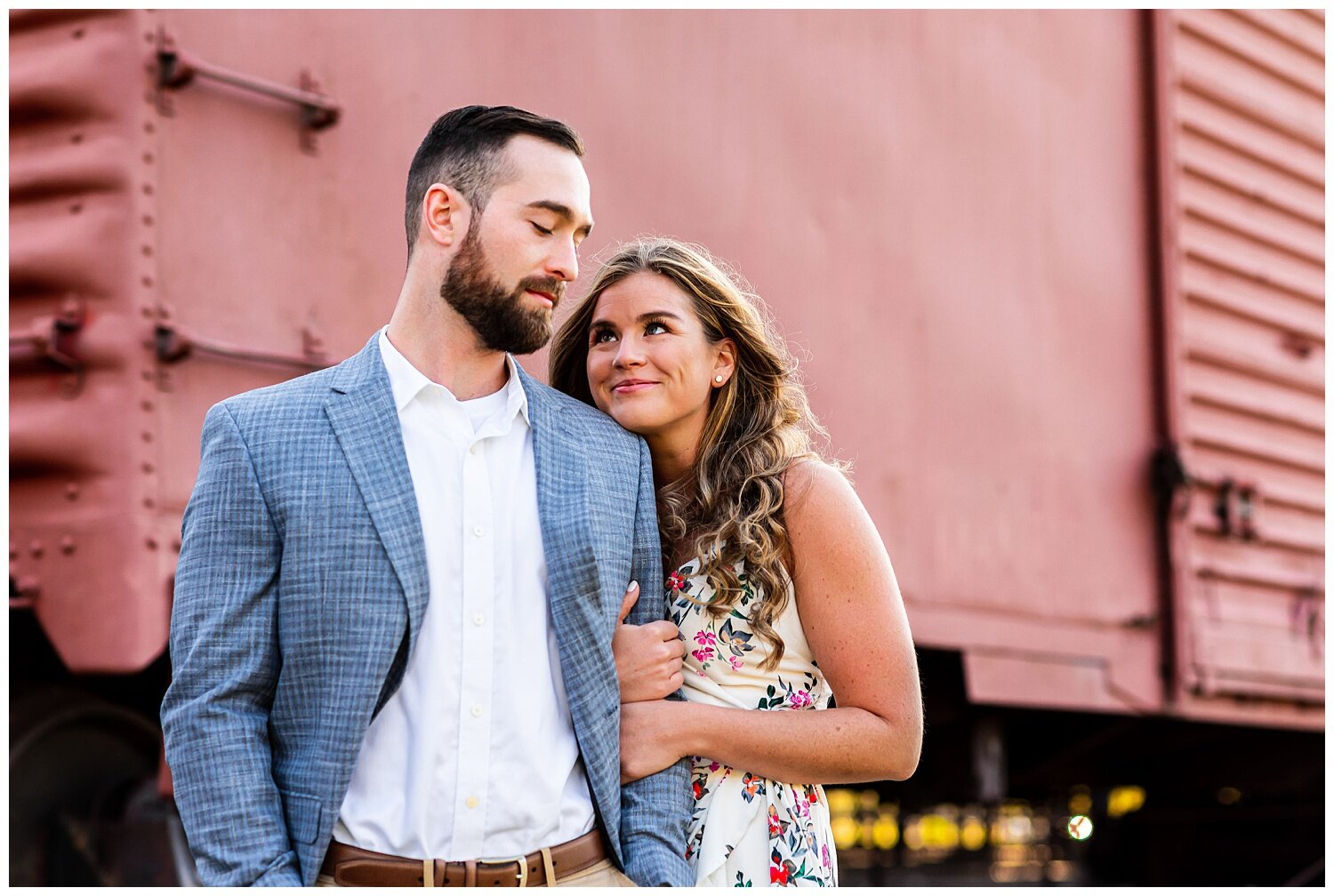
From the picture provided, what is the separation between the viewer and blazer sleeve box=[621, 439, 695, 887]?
192 centimetres

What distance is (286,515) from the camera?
1834 mm

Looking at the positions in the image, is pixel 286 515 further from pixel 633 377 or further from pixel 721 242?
pixel 721 242

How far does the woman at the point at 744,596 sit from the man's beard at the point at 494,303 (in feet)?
0.78

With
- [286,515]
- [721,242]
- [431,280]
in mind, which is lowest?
[286,515]

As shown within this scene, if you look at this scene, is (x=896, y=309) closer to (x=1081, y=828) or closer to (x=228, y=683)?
(x=228, y=683)

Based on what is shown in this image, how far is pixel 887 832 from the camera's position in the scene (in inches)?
334

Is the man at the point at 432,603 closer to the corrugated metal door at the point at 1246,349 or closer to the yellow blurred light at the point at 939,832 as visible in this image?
the corrugated metal door at the point at 1246,349

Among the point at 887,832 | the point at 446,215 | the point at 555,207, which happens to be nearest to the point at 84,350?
the point at 446,215

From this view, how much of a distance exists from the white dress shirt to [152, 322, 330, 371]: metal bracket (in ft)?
4.99

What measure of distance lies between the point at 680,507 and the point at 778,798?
439 millimetres

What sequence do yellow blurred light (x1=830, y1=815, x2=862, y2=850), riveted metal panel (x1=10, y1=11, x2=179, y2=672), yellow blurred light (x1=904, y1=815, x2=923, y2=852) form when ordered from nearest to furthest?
riveted metal panel (x1=10, y1=11, x2=179, y2=672) → yellow blurred light (x1=830, y1=815, x2=862, y2=850) → yellow blurred light (x1=904, y1=815, x2=923, y2=852)

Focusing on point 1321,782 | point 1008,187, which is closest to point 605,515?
point 1008,187

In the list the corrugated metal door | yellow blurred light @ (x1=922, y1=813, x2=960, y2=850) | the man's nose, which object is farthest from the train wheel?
yellow blurred light @ (x1=922, y1=813, x2=960, y2=850)

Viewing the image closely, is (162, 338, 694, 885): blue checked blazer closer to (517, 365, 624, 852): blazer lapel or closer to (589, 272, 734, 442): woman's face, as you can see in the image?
(517, 365, 624, 852): blazer lapel
